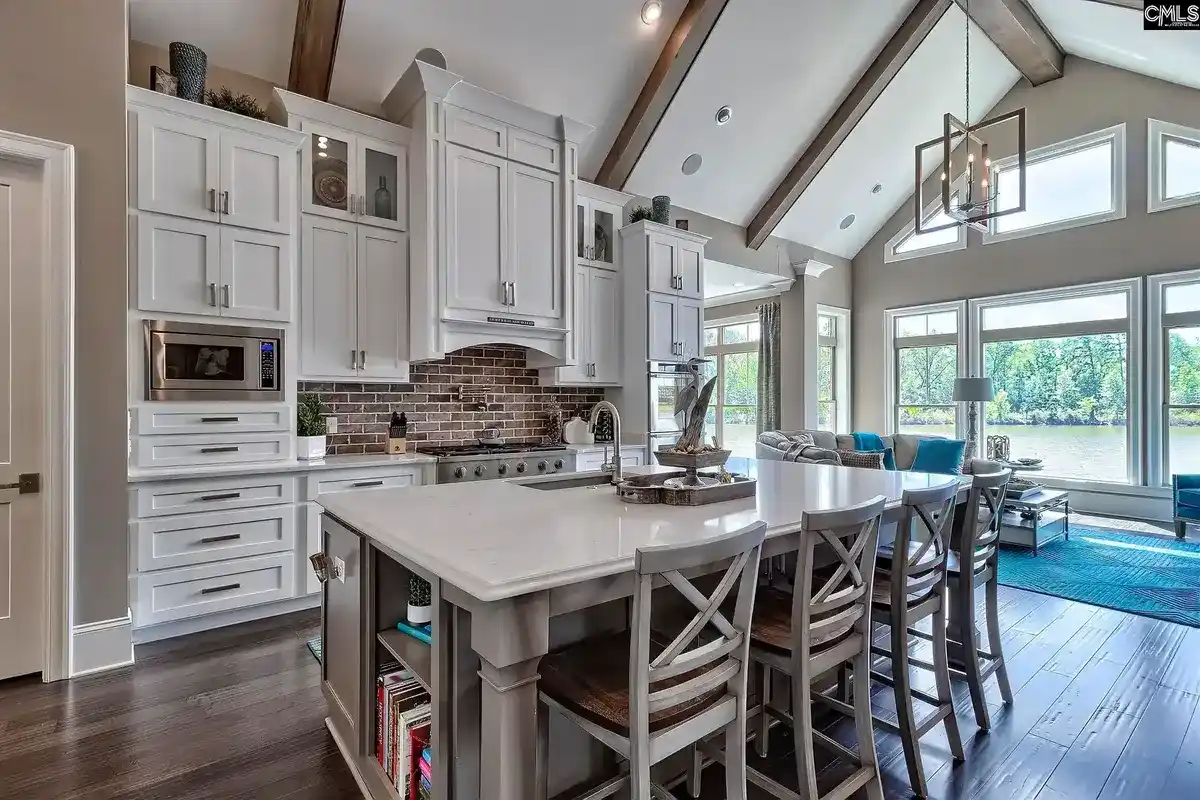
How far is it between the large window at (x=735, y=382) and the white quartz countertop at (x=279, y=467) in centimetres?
526

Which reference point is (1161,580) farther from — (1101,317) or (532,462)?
(532,462)

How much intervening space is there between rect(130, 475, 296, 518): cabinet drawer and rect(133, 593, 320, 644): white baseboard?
0.58 metres

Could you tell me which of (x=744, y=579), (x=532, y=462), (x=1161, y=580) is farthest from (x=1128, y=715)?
(x=532, y=462)

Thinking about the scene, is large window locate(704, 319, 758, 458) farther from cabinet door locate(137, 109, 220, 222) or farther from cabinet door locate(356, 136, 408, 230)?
cabinet door locate(137, 109, 220, 222)

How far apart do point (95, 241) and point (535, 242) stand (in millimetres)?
2457

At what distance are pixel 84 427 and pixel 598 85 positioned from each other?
13.5 feet

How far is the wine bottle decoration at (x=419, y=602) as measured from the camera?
1639mm

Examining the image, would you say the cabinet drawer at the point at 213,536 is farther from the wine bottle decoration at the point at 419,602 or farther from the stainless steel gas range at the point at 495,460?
the wine bottle decoration at the point at 419,602

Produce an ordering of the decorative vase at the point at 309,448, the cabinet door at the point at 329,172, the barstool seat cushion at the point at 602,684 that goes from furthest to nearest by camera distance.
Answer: the cabinet door at the point at 329,172, the decorative vase at the point at 309,448, the barstool seat cushion at the point at 602,684

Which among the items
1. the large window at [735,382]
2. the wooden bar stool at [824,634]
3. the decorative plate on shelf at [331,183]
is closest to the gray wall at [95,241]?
the decorative plate on shelf at [331,183]

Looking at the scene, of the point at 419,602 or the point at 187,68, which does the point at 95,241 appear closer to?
the point at 187,68

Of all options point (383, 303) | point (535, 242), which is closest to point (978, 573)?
point (535, 242)

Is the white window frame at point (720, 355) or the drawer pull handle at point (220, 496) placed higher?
the white window frame at point (720, 355)

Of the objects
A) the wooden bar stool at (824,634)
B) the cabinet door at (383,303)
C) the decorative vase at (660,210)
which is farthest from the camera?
the decorative vase at (660,210)
